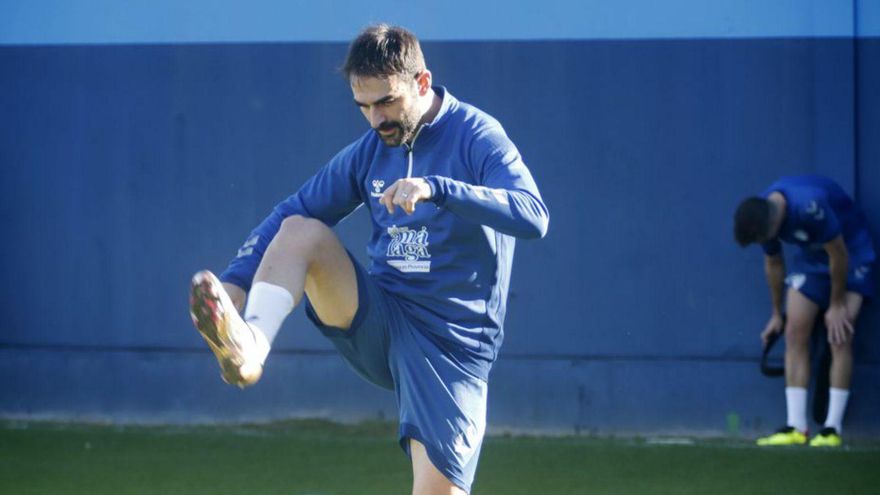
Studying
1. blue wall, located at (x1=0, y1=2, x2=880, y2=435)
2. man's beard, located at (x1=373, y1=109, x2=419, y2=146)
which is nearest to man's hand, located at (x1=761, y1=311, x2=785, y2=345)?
blue wall, located at (x1=0, y1=2, x2=880, y2=435)

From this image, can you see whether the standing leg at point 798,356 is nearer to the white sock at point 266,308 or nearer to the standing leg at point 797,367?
the standing leg at point 797,367

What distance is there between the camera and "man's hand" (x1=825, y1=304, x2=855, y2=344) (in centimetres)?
800

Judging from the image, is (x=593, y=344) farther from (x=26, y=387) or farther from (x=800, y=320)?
(x=26, y=387)

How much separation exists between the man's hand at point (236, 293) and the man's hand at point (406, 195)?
83cm

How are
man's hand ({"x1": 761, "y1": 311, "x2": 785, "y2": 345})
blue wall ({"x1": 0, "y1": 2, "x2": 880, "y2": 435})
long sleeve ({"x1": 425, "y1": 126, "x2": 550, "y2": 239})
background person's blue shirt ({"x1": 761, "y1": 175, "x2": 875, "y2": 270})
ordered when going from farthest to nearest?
blue wall ({"x1": 0, "y1": 2, "x2": 880, "y2": 435})
man's hand ({"x1": 761, "y1": 311, "x2": 785, "y2": 345})
background person's blue shirt ({"x1": 761, "y1": 175, "x2": 875, "y2": 270})
long sleeve ({"x1": 425, "y1": 126, "x2": 550, "y2": 239})

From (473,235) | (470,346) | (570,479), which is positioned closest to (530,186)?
(473,235)

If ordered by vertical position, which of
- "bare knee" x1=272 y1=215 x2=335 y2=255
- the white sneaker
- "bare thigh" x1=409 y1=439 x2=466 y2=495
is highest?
"bare knee" x1=272 y1=215 x2=335 y2=255

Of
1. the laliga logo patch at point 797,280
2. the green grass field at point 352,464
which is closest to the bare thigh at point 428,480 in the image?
the green grass field at point 352,464

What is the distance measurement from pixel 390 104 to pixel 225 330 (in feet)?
3.22

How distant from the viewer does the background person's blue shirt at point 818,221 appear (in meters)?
7.81

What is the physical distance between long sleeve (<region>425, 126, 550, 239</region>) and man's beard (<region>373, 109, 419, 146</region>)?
0.72 ft

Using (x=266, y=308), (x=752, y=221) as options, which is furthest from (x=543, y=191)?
(x=266, y=308)

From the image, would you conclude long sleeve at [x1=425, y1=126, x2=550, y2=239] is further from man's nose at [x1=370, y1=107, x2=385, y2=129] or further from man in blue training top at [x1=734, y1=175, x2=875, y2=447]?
man in blue training top at [x1=734, y1=175, x2=875, y2=447]

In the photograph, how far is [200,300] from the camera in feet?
13.7
